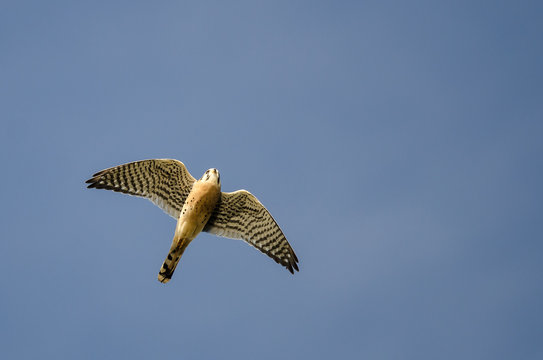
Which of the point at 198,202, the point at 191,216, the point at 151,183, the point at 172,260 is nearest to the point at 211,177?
the point at 198,202

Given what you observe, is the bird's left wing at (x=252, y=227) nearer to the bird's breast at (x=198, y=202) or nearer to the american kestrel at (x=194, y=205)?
the american kestrel at (x=194, y=205)

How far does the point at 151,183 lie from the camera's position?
14.6 meters

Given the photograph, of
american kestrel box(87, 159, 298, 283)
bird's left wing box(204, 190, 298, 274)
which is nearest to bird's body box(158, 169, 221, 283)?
american kestrel box(87, 159, 298, 283)

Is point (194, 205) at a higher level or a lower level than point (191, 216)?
higher

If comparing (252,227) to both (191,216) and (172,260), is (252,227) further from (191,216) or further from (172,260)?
(172,260)

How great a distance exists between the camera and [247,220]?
49.1 ft

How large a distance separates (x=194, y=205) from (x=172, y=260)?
4.45 feet

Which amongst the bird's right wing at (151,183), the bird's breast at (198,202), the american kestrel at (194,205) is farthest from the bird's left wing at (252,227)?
the bird's right wing at (151,183)

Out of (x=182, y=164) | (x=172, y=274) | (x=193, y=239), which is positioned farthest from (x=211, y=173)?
(x=172, y=274)

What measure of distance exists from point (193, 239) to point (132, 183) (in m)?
2.02

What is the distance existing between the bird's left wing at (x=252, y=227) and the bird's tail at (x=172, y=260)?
1010 millimetres

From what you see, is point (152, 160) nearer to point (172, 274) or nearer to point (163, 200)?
point (163, 200)

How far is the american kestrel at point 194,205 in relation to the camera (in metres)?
14.0

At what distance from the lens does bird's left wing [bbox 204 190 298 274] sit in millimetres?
14750
